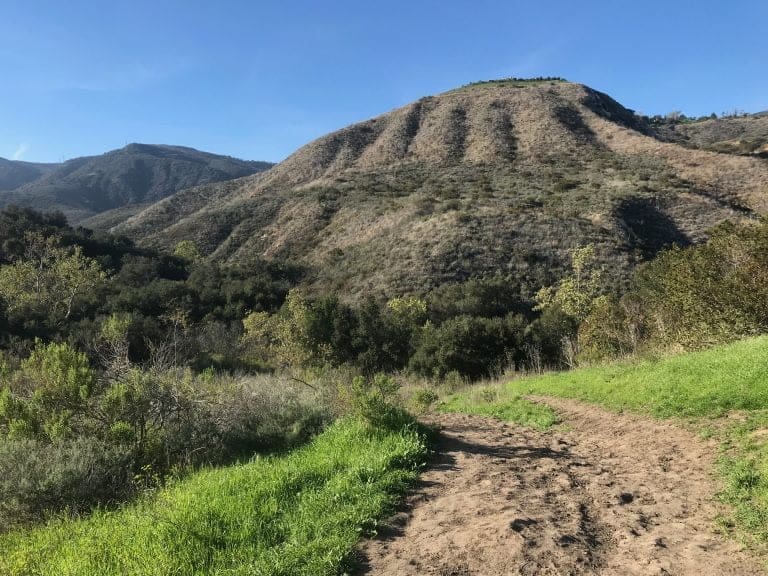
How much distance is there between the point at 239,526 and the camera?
172 inches

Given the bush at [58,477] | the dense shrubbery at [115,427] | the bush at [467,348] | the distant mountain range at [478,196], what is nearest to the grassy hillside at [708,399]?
the dense shrubbery at [115,427]

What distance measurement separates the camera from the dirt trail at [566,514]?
3.70m

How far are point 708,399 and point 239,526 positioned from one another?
6664mm

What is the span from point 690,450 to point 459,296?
82.6 feet

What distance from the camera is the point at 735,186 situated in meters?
49.2

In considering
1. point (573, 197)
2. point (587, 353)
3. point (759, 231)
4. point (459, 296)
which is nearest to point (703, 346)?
point (759, 231)

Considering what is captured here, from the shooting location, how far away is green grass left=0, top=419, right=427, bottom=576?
149 inches

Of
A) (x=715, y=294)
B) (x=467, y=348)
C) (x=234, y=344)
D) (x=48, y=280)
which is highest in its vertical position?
(x=48, y=280)

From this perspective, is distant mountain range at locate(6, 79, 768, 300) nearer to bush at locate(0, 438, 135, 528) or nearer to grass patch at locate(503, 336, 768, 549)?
grass patch at locate(503, 336, 768, 549)

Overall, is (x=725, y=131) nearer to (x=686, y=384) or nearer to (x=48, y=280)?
(x=686, y=384)

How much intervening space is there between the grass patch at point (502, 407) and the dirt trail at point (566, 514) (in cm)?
192

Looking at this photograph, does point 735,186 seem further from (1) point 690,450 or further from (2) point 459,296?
(1) point 690,450

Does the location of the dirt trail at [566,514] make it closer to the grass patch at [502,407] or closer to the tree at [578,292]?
the grass patch at [502,407]

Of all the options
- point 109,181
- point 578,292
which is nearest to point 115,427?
point 578,292
